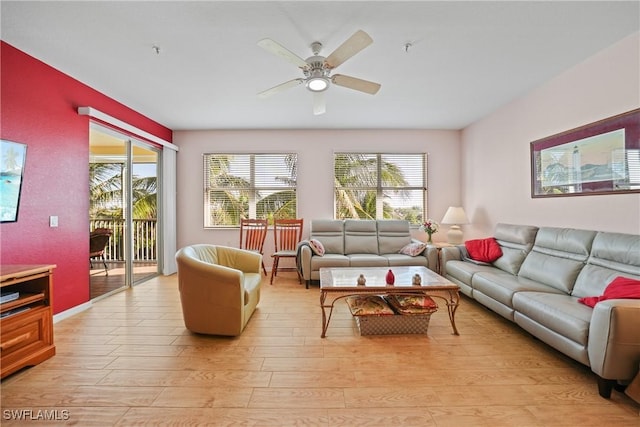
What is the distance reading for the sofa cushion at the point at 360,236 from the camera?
15.6ft

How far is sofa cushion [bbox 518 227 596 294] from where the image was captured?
2.63 metres

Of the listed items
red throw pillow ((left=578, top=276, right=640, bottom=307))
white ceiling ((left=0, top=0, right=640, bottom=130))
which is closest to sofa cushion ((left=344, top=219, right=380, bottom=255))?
white ceiling ((left=0, top=0, right=640, bottom=130))

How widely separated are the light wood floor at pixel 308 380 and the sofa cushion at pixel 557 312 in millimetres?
298

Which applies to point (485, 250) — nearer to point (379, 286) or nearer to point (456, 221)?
point (456, 221)

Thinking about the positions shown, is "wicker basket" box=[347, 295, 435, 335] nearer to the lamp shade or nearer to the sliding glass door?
the lamp shade

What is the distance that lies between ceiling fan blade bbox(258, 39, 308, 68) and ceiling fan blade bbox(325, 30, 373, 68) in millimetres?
237

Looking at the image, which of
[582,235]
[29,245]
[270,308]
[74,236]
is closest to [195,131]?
[74,236]

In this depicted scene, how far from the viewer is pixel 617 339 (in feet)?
5.49

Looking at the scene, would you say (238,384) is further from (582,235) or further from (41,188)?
(582,235)

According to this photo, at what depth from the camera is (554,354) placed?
229 cm

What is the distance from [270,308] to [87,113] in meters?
3.00

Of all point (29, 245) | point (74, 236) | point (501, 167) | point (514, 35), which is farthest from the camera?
point (501, 167)

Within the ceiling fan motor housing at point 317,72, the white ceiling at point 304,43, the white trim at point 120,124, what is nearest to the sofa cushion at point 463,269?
the white ceiling at point 304,43

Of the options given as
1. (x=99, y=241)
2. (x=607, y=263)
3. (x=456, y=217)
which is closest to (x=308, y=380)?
(x=607, y=263)
